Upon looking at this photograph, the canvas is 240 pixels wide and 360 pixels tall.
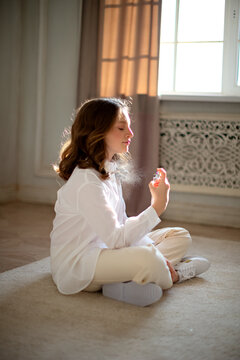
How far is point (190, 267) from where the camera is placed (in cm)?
171

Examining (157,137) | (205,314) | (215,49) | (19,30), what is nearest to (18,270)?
(205,314)

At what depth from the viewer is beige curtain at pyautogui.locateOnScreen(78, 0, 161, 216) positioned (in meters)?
2.95

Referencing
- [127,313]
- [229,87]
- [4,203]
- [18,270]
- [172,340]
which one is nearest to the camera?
[172,340]

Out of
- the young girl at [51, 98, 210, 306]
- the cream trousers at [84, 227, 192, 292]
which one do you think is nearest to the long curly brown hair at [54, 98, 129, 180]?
the young girl at [51, 98, 210, 306]

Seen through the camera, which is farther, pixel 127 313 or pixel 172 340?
pixel 127 313

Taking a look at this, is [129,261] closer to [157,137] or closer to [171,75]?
[157,137]

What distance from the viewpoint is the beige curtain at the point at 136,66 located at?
295 centimetres

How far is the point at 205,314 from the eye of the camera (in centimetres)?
136

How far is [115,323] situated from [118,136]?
2.10 feet

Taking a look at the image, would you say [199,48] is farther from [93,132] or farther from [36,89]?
[93,132]

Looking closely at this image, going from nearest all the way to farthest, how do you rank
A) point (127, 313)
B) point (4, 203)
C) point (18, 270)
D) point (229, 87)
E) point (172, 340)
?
point (172, 340) → point (127, 313) → point (18, 270) → point (229, 87) → point (4, 203)

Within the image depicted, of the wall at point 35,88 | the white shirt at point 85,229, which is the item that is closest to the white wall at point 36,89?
the wall at point 35,88

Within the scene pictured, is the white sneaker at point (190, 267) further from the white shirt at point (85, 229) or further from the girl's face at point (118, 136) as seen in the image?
the girl's face at point (118, 136)

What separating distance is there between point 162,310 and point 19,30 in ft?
9.30
